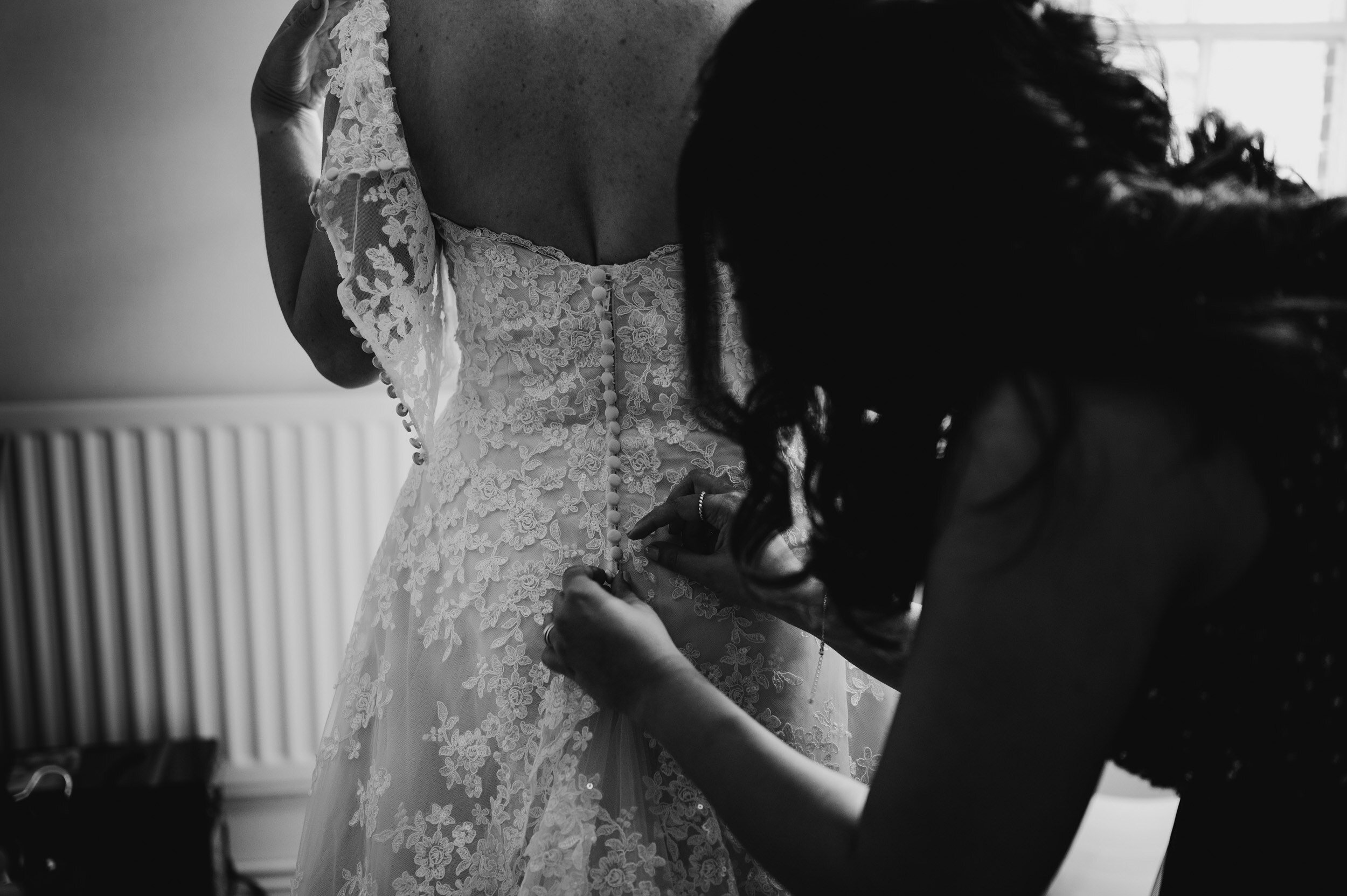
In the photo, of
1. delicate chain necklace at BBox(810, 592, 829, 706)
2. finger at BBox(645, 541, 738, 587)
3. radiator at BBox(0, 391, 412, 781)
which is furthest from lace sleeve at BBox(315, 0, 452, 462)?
radiator at BBox(0, 391, 412, 781)

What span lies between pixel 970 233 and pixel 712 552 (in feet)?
1.31

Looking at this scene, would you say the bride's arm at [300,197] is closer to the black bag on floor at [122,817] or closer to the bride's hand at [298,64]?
the bride's hand at [298,64]

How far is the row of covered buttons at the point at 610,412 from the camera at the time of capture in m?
0.93

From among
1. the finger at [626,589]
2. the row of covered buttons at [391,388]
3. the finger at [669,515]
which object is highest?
the row of covered buttons at [391,388]

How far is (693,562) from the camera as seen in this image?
2.98ft

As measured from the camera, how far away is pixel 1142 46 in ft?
2.36

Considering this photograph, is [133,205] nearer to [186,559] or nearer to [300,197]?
[186,559]

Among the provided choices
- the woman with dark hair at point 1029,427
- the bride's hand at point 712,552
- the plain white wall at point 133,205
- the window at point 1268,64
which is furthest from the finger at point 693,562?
the window at point 1268,64

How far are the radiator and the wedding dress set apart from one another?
1278 mm

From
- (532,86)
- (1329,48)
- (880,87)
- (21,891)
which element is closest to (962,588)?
(880,87)

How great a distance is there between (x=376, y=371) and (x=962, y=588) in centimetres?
71

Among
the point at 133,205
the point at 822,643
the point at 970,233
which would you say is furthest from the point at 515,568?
the point at 133,205

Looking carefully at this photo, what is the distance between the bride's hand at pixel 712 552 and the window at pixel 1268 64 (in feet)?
6.77

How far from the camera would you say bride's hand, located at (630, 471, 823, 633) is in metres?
0.90
